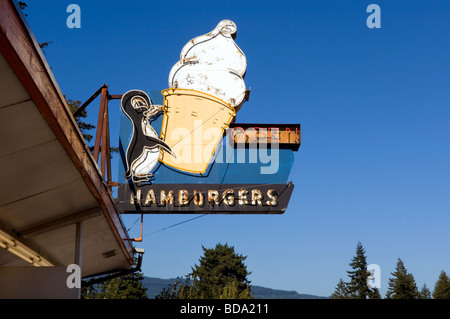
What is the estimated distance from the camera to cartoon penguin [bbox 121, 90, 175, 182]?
19.2 meters

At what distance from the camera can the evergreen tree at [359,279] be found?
306ft

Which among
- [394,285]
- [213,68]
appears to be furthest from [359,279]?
[213,68]

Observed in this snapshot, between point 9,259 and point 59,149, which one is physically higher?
point 59,149

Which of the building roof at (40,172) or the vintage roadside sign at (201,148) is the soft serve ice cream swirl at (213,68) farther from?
the building roof at (40,172)

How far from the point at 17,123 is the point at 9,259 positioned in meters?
4.44

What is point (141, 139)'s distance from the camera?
1956 cm

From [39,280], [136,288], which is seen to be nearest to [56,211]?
[39,280]

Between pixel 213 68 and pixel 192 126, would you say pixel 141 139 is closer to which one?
pixel 192 126

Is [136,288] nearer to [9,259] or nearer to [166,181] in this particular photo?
[166,181]

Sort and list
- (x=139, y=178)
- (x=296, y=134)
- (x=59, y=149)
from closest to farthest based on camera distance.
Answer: (x=59, y=149)
(x=139, y=178)
(x=296, y=134)

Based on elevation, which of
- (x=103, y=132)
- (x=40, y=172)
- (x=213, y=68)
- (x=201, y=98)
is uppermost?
(x=213, y=68)

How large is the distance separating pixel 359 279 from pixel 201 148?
8357cm

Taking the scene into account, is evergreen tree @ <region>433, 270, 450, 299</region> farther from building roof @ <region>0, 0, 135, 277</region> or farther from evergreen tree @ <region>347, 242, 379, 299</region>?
building roof @ <region>0, 0, 135, 277</region>

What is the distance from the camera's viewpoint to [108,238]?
10328 millimetres
